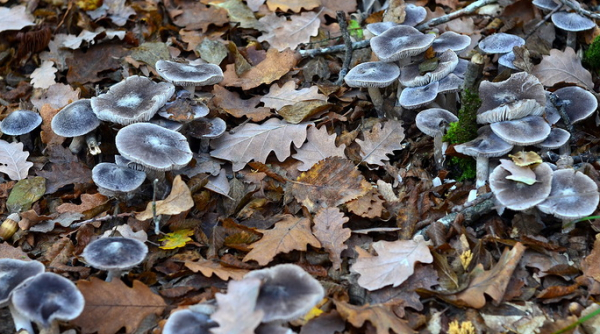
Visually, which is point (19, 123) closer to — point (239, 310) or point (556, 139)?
point (239, 310)

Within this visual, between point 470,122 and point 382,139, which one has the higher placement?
point 470,122

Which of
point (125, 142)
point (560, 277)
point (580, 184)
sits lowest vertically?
point (560, 277)

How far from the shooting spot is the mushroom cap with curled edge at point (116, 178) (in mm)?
4336

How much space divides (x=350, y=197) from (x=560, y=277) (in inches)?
66.1

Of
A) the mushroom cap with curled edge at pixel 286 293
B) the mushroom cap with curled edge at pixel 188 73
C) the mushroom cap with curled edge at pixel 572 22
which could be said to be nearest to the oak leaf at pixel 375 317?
the mushroom cap with curled edge at pixel 286 293

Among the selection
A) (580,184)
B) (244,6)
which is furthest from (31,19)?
(580,184)

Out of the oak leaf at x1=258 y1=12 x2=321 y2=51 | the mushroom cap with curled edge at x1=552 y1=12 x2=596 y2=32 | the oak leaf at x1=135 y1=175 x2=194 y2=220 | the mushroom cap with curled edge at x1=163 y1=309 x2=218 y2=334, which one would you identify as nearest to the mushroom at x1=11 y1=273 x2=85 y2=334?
the mushroom cap with curled edge at x1=163 y1=309 x2=218 y2=334

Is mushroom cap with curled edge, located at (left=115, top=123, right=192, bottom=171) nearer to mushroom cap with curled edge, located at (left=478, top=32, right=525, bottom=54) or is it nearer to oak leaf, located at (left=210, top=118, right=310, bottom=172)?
oak leaf, located at (left=210, top=118, right=310, bottom=172)

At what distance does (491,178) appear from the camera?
4.04 metres

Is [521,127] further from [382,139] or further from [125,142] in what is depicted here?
[125,142]

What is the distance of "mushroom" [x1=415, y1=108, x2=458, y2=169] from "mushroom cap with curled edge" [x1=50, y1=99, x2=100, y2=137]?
2.93 meters

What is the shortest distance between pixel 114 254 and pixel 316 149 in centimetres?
216

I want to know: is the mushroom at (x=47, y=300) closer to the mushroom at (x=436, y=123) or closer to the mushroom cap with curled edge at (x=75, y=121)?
the mushroom cap with curled edge at (x=75, y=121)

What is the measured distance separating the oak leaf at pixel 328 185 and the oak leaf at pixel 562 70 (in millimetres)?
2242
